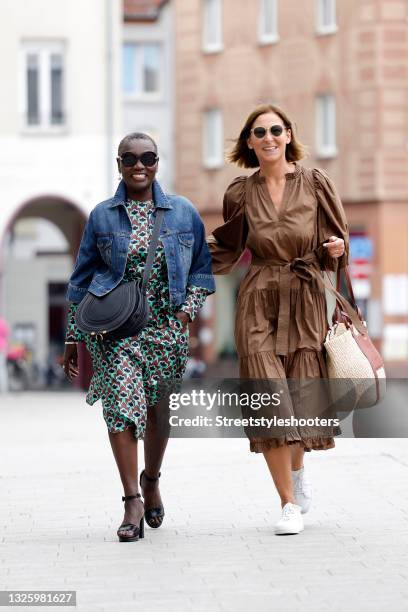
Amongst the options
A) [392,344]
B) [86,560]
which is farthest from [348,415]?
[392,344]

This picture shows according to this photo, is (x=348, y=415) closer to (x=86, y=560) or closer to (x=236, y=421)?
(x=236, y=421)

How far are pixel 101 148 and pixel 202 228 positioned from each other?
2624 centimetres

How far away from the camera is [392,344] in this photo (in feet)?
143

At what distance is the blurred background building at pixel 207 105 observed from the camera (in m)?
35.4

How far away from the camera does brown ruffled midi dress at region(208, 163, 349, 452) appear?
920 centimetres

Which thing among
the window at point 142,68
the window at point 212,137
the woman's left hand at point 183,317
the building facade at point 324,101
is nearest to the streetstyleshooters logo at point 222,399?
the woman's left hand at point 183,317

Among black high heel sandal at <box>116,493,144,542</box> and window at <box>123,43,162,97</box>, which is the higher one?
window at <box>123,43,162,97</box>

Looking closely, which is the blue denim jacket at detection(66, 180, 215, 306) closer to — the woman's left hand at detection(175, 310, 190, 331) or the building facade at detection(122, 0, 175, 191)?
the woman's left hand at detection(175, 310, 190, 331)

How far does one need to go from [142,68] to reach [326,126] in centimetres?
1177

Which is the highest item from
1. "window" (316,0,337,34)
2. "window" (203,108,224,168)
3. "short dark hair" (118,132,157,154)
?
"window" (316,0,337,34)

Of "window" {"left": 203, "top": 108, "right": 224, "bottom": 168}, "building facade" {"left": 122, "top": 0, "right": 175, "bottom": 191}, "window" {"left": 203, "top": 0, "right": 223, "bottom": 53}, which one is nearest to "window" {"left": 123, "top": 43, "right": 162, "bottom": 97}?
"building facade" {"left": 122, "top": 0, "right": 175, "bottom": 191}

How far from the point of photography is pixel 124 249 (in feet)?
29.9

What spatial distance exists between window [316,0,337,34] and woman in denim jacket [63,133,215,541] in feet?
122

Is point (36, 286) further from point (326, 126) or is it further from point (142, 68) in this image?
point (326, 126)
